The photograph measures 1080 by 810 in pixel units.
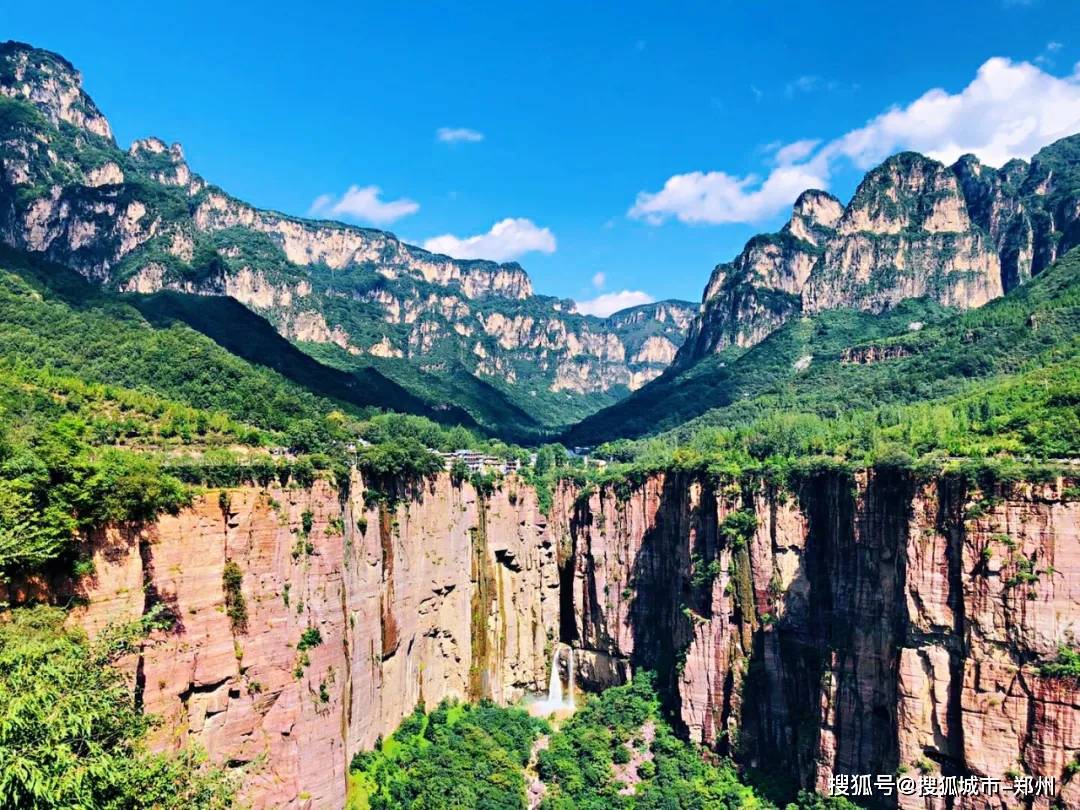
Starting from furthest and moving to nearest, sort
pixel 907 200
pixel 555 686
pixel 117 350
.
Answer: pixel 907 200 < pixel 117 350 < pixel 555 686

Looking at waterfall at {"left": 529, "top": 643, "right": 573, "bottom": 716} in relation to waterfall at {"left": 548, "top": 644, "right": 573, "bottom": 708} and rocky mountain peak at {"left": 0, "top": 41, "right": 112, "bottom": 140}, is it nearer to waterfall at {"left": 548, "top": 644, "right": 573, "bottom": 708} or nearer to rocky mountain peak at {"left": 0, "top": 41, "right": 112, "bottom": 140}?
waterfall at {"left": 548, "top": 644, "right": 573, "bottom": 708}

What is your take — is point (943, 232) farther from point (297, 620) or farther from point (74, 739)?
point (74, 739)

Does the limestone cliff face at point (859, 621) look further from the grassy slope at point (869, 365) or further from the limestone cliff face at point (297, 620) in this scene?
the grassy slope at point (869, 365)

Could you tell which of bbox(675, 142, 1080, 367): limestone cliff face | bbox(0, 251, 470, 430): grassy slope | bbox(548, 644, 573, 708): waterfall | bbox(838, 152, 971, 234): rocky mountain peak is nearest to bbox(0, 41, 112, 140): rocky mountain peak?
bbox(0, 251, 470, 430): grassy slope

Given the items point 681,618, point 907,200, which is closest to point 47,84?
point 681,618

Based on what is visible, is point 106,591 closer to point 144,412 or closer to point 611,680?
point 144,412

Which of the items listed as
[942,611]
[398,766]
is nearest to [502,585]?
[398,766]

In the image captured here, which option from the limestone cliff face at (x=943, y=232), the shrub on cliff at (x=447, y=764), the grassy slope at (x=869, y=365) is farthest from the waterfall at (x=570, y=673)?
the limestone cliff face at (x=943, y=232)
